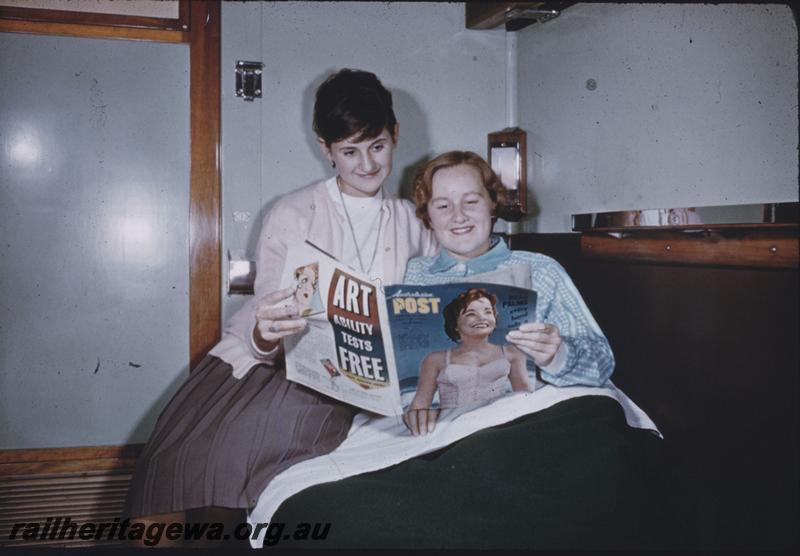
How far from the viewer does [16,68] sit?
63.0 inches

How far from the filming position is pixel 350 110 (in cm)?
129

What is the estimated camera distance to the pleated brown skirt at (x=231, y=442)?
40.8 inches

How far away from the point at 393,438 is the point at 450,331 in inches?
8.4

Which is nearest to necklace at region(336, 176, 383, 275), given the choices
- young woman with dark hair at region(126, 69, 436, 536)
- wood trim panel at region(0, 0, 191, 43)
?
young woman with dark hair at region(126, 69, 436, 536)

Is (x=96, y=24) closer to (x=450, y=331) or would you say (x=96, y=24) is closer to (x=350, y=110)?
(x=350, y=110)

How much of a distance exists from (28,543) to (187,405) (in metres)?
0.75

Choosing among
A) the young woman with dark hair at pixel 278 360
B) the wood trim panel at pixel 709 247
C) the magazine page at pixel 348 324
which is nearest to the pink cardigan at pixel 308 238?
the young woman with dark hair at pixel 278 360

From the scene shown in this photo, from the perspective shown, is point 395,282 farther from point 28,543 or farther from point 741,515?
point 28,543

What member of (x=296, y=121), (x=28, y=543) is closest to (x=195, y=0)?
(x=296, y=121)

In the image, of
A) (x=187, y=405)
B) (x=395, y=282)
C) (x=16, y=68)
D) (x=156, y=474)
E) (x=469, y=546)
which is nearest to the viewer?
(x=469, y=546)

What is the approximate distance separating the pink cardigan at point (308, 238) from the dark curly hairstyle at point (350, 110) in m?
0.13

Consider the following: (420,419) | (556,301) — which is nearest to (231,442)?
(420,419)

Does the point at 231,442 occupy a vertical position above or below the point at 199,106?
below

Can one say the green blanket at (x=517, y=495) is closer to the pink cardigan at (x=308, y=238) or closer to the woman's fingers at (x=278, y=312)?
the woman's fingers at (x=278, y=312)
